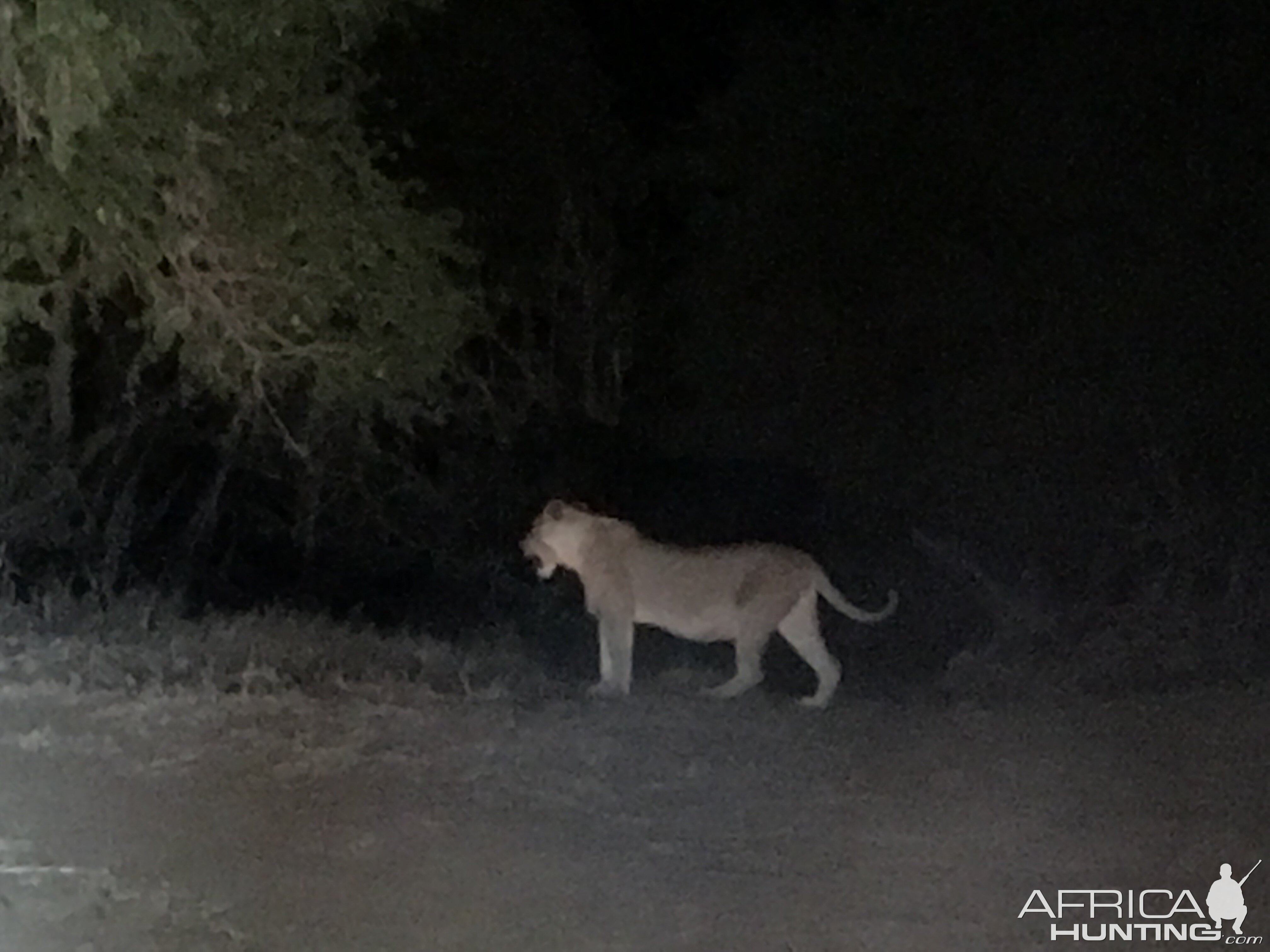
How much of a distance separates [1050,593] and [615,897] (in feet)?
1.58

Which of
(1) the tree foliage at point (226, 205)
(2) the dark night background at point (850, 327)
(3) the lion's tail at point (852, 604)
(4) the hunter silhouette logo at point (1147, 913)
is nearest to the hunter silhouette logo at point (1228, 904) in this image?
(4) the hunter silhouette logo at point (1147, 913)

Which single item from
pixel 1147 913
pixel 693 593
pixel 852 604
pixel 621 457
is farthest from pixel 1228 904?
pixel 621 457

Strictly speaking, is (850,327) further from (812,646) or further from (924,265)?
(812,646)

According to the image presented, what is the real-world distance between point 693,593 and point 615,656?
0.31ft

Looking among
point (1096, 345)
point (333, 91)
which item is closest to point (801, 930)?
point (1096, 345)

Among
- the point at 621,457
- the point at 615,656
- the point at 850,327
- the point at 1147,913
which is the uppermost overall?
the point at 850,327

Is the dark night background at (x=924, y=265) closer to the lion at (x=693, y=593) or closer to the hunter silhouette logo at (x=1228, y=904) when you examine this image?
the lion at (x=693, y=593)

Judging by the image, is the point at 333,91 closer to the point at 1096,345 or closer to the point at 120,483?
the point at 120,483

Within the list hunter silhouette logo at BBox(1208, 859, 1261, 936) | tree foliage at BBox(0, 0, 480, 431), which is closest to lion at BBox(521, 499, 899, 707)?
tree foliage at BBox(0, 0, 480, 431)

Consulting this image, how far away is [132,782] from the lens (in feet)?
4.06

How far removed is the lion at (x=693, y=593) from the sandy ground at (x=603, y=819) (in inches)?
1.4

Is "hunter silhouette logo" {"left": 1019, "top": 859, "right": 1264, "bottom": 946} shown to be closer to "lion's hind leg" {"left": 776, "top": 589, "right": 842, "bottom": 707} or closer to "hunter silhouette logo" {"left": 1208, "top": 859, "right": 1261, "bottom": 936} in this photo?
"hunter silhouette logo" {"left": 1208, "top": 859, "right": 1261, "bottom": 936}

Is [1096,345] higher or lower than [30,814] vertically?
higher

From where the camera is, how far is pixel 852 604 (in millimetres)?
→ 1207
